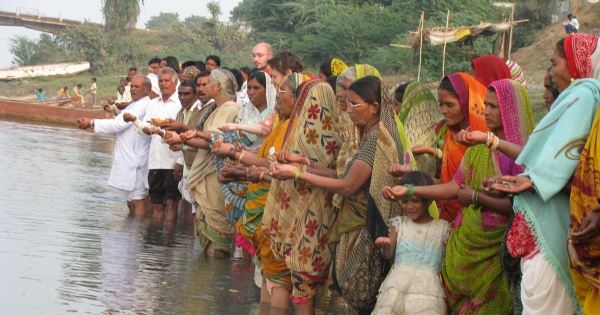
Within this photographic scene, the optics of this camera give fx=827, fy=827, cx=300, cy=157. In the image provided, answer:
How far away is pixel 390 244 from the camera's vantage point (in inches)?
191

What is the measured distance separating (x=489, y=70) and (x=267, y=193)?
195cm

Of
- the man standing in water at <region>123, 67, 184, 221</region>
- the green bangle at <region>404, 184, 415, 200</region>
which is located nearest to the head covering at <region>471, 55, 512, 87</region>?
the green bangle at <region>404, 184, 415, 200</region>

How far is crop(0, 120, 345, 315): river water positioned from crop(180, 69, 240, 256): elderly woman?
21 centimetres

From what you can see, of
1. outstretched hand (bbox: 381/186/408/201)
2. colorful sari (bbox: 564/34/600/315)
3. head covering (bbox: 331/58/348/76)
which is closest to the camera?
colorful sari (bbox: 564/34/600/315)

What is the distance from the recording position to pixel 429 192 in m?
4.60

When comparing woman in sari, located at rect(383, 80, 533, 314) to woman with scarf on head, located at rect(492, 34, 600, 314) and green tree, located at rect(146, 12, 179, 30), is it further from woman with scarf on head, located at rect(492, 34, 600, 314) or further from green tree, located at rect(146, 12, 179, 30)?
green tree, located at rect(146, 12, 179, 30)

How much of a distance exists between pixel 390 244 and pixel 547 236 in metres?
1.12

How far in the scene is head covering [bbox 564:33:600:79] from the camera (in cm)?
402

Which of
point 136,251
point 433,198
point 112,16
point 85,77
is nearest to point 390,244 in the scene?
point 433,198

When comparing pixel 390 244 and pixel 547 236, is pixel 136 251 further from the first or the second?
pixel 547 236

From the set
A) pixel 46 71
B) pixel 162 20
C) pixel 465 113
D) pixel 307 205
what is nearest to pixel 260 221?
pixel 307 205

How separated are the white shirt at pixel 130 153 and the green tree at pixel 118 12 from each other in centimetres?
4694

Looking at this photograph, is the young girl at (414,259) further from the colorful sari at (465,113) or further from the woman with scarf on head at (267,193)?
the woman with scarf on head at (267,193)

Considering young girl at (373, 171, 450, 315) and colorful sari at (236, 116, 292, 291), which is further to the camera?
colorful sari at (236, 116, 292, 291)
